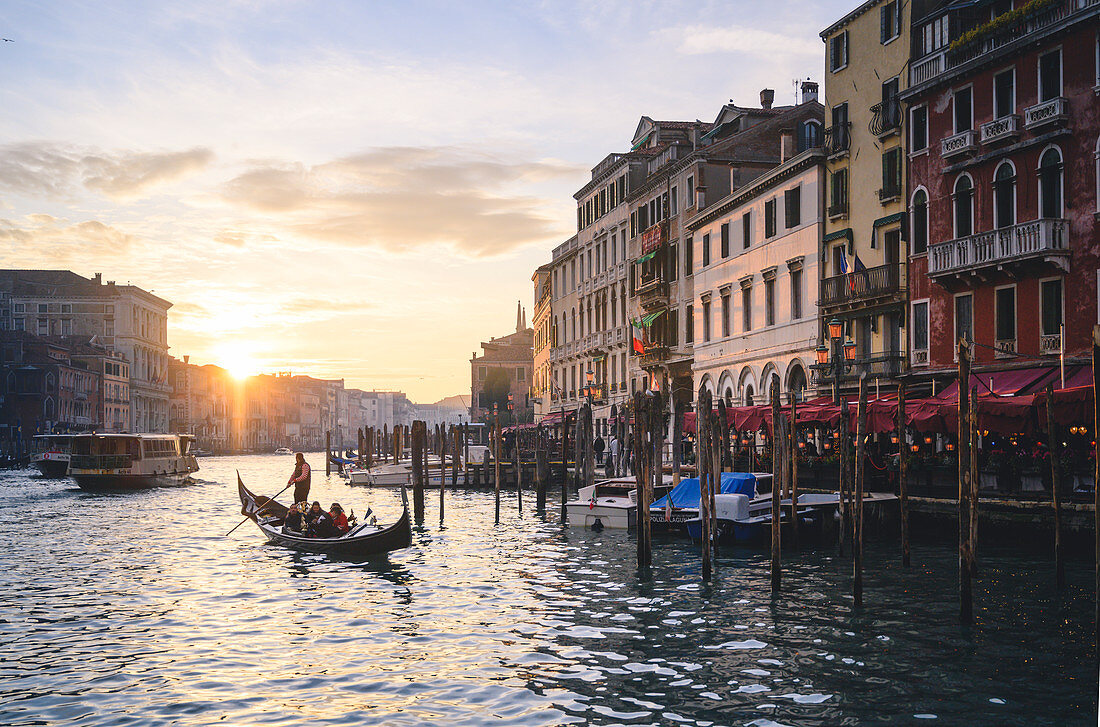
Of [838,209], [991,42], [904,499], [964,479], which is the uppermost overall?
[991,42]

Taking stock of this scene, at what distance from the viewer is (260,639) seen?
45.7 feet

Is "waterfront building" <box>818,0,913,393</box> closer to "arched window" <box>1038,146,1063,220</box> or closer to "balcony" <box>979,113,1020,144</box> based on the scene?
"balcony" <box>979,113,1020,144</box>

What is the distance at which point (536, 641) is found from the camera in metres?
13.4

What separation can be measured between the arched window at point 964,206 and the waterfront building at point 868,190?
2.47 metres

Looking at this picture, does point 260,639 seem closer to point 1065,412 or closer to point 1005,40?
point 1065,412

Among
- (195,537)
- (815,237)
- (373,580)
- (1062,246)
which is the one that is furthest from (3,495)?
(1062,246)

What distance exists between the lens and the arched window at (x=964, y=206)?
28438 millimetres

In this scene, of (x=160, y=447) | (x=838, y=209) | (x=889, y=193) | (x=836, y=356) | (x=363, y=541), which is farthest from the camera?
(x=160, y=447)

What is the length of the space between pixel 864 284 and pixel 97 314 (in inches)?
3918

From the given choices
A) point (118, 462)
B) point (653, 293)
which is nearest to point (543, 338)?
point (653, 293)

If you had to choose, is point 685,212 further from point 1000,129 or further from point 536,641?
point 536,641

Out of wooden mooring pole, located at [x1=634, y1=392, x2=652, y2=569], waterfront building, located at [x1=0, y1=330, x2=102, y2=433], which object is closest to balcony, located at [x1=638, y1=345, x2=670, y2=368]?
wooden mooring pole, located at [x1=634, y1=392, x2=652, y2=569]

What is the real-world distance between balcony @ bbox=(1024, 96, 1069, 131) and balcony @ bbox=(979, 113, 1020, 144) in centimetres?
35

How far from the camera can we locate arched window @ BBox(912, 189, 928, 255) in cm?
3052
